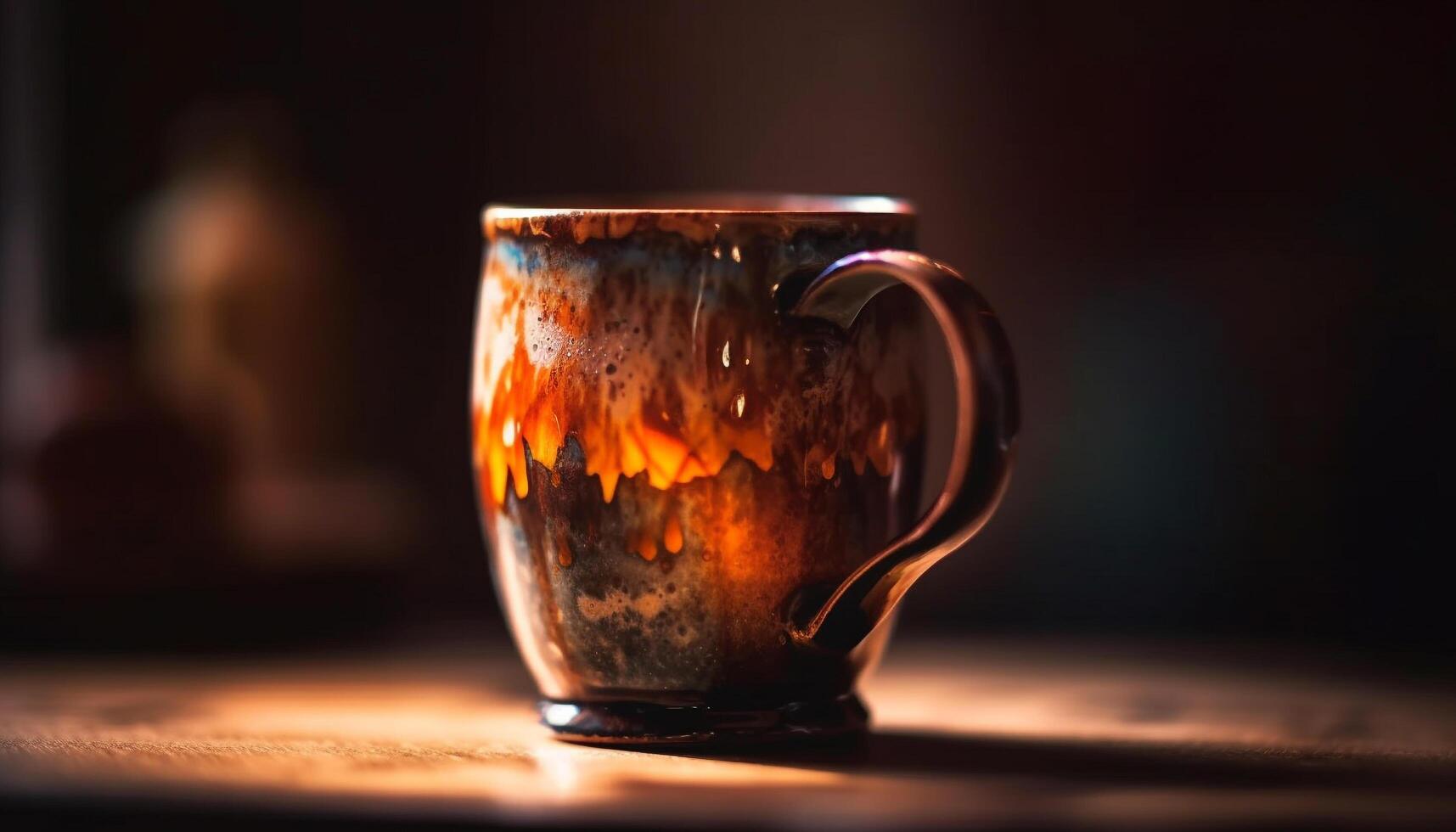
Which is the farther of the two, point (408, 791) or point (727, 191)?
point (727, 191)

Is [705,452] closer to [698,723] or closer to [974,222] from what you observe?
[698,723]

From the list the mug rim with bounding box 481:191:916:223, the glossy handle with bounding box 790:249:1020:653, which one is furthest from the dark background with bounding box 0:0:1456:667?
the glossy handle with bounding box 790:249:1020:653

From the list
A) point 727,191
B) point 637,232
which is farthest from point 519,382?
point 727,191

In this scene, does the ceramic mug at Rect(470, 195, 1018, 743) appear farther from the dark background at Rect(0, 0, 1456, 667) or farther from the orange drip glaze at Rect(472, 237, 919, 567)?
the dark background at Rect(0, 0, 1456, 667)

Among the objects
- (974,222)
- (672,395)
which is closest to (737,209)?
(672,395)

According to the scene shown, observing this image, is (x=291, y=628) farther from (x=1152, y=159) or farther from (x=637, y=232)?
(x=1152, y=159)

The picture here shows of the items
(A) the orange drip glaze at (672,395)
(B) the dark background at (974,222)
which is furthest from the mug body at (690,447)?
(B) the dark background at (974,222)

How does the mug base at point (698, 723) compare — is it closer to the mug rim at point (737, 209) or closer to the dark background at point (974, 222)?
the mug rim at point (737, 209)
